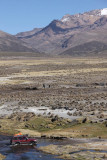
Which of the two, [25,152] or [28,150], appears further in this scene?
[28,150]

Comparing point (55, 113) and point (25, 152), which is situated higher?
point (55, 113)

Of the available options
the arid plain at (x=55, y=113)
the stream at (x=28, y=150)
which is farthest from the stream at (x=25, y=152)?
the arid plain at (x=55, y=113)

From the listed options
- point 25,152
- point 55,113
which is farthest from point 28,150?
point 55,113

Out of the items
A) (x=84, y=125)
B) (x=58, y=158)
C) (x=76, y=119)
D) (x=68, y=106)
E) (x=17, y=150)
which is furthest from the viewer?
(x=68, y=106)

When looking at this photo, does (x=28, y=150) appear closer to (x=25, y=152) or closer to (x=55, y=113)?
(x=25, y=152)

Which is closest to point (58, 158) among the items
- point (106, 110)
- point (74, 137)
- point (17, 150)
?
point (17, 150)

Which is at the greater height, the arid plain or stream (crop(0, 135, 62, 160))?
the arid plain

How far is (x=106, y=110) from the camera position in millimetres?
59000

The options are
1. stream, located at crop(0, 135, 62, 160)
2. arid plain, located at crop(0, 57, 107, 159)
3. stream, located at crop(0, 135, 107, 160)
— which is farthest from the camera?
arid plain, located at crop(0, 57, 107, 159)

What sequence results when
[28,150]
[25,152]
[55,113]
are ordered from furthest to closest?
[55,113]
[28,150]
[25,152]

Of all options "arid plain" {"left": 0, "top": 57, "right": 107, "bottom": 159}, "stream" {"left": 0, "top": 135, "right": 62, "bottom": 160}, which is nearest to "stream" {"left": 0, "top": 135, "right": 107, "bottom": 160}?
"stream" {"left": 0, "top": 135, "right": 62, "bottom": 160}

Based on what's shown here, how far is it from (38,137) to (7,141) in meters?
3.68

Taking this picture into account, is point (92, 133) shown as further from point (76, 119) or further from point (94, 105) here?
point (94, 105)

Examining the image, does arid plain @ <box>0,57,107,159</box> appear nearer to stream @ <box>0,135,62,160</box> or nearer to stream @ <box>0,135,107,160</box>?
stream @ <box>0,135,107,160</box>
